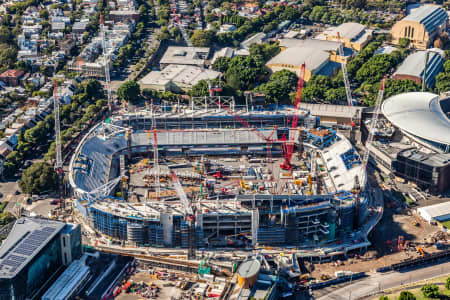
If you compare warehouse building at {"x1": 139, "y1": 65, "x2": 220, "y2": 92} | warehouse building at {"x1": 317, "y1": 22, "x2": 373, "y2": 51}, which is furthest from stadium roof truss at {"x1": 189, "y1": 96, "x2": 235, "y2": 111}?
warehouse building at {"x1": 317, "y1": 22, "x2": 373, "y2": 51}

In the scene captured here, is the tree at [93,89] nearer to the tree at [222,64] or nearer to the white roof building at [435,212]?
the tree at [222,64]

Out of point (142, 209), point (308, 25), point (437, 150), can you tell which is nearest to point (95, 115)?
point (142, 209)

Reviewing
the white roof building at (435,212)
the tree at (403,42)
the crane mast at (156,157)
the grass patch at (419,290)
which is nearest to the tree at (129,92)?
the crane mast at (156,157)

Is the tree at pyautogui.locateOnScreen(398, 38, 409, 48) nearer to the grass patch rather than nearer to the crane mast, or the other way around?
the crane mast

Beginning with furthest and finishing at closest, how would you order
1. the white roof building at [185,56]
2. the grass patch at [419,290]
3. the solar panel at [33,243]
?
the white roof building at [185,56] → the grass patch at [419,290] → the solar panel at [33,243]

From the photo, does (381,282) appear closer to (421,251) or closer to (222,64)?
(421,251)

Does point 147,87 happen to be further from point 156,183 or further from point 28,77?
point 156,183

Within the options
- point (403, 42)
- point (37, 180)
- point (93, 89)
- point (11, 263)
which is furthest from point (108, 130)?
point (403, 42)
